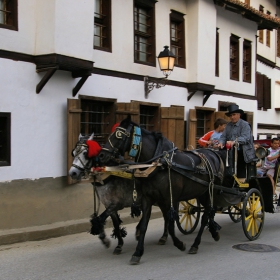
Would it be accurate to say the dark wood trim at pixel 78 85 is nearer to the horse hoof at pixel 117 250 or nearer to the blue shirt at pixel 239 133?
the blue shirt at pixel 239 133

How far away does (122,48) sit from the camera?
11.6m

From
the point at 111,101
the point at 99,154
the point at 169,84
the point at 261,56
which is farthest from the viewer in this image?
the point at 261,56

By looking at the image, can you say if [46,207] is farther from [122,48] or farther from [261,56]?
[261,56]

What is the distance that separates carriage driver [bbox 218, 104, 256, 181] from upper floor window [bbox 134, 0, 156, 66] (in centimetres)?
440

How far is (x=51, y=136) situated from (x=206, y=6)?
274 inches

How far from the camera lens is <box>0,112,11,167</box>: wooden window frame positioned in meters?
8.82

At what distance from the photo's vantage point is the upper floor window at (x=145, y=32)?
12.4m

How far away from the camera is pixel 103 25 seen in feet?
37.1

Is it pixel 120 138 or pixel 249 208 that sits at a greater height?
pixel 120 138

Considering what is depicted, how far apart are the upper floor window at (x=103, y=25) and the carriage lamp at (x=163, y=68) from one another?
137cm

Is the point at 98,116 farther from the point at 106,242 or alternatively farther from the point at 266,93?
the point at 266,93

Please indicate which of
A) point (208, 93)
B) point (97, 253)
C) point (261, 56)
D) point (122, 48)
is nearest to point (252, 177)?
point (97, 253)

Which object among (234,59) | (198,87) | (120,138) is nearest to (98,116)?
(198,87)

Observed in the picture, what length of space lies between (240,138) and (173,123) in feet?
13.7
